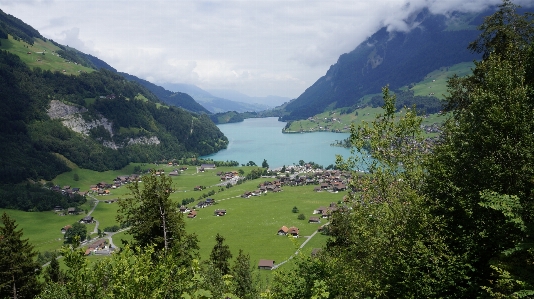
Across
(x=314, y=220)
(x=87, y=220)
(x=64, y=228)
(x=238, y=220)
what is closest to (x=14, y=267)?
(x=238, y=220)

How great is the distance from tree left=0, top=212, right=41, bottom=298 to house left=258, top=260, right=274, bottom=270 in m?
43.7

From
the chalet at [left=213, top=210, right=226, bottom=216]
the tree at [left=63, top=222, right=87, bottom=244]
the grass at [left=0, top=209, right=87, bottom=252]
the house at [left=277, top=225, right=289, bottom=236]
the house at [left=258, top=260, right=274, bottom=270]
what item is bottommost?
the grass at [left=0, top=209, right=87, bottom=252]

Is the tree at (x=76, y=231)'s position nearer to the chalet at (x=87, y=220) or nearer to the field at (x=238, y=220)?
the field at (x=238, y=220)

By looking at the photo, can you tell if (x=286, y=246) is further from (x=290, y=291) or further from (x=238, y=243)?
(x=290, y=291)

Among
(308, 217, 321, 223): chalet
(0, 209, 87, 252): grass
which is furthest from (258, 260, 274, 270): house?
(0, 209, 87, 252): grass

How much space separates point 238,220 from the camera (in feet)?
344

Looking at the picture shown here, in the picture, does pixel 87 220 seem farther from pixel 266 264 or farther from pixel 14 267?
pixel 14 267

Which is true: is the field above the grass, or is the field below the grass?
above

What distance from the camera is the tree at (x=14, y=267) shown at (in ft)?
85.8

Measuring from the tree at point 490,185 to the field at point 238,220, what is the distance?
178 feet

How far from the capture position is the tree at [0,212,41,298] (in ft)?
85.8

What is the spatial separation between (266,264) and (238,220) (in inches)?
1549

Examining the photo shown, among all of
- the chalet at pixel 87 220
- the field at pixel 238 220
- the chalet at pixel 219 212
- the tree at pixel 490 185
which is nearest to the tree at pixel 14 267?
the tree at pixel 490 185

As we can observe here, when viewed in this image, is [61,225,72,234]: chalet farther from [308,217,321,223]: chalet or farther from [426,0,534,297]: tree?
[426,0,534,297]: tree
